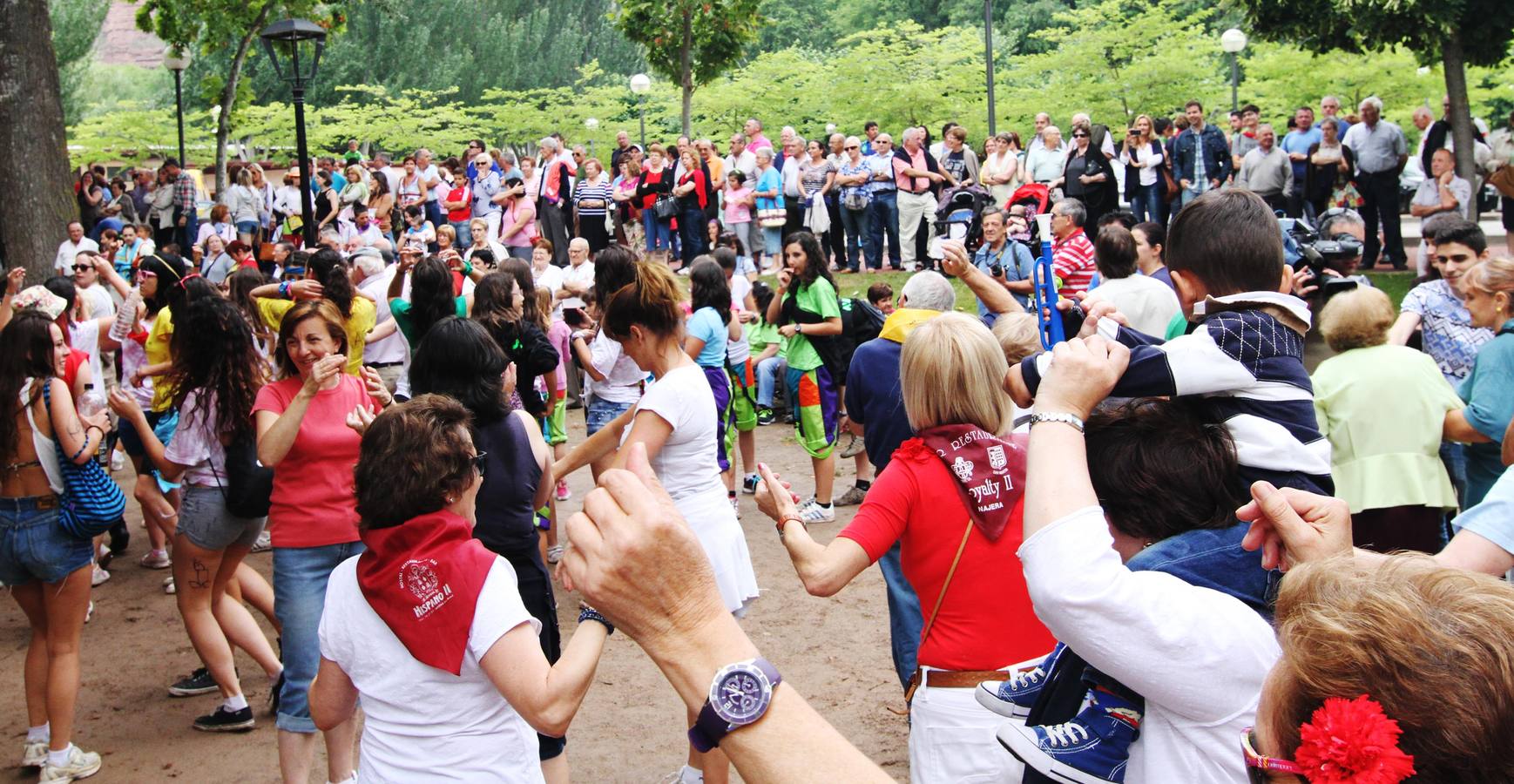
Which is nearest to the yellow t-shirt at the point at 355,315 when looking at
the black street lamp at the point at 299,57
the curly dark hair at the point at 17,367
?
the curly dark hair at the point at 17,367

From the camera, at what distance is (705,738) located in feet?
5.38

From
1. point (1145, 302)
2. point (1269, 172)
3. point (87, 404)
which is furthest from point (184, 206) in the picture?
point (1145, 302)

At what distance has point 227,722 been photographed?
576 cm

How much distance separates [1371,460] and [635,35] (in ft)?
66.2

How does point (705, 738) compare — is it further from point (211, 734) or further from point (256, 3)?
point (256, 3)

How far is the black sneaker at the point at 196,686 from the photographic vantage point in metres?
6.18

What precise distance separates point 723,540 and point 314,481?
5.18ft

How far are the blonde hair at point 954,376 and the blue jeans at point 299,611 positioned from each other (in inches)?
96.5

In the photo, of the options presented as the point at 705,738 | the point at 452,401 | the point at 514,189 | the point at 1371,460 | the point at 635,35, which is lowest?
the point at 1371,460

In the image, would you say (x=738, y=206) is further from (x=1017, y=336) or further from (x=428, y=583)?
(x=428, y=583)

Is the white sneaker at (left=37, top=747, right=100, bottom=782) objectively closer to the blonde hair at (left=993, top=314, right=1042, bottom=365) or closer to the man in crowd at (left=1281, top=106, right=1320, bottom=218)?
the blonde hair at (left=993, top=314, right=1042, bottom=365)

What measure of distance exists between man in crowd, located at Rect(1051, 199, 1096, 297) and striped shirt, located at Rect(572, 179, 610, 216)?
1059cm

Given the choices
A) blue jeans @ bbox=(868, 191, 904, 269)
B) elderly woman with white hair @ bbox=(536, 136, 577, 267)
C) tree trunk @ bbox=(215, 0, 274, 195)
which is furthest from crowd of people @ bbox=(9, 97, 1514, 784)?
tree trunk @ bbox=(215, 0, 274, 195)

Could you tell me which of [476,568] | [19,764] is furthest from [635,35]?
[476,568]
